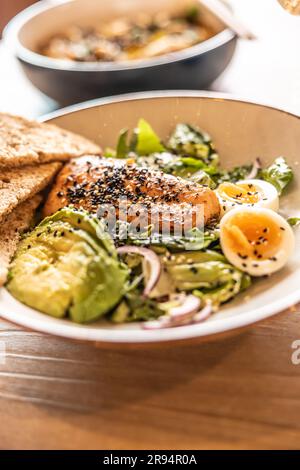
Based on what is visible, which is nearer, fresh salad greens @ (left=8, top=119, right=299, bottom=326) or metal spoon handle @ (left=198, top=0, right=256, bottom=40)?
fresh salad greens @ (left=8, top=119, right=299, bottom=326)

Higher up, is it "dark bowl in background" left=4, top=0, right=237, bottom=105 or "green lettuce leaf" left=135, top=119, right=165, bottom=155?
"dark bowl in background" left=4, top=0, right=237, bottom=105

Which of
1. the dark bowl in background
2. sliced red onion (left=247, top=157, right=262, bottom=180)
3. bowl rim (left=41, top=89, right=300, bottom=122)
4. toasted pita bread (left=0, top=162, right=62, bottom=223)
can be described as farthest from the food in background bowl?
toasted pita bread (left=0, top=162, right=62, bottom=223)

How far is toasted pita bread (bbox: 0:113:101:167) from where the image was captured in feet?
8.26

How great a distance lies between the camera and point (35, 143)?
2646 millimetres

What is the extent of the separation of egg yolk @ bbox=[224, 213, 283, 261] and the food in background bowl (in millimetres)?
1972

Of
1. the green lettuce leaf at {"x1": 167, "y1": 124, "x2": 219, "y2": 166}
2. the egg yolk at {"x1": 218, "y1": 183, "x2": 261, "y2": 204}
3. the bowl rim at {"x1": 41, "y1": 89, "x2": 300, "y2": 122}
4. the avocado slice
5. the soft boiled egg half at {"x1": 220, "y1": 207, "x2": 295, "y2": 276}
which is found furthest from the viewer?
the bowl rim at {"x1": 41, "y1": 89, "x2": 300, "y2": 122}

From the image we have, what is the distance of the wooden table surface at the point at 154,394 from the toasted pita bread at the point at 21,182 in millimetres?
498

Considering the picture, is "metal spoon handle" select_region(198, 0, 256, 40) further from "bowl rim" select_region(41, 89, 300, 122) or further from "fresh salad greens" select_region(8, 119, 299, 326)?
"fresh salad greens" select_region(8, 119, 299, 326)

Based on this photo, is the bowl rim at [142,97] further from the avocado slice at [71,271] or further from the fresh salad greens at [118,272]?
the avocado slice at [71,271]

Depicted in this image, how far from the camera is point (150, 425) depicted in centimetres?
169

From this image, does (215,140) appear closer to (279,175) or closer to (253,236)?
(279,175)

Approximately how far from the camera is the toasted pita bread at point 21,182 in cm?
227

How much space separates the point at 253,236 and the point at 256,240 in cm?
3

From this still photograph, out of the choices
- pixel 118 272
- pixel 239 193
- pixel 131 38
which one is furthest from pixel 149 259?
pixel 131 38
